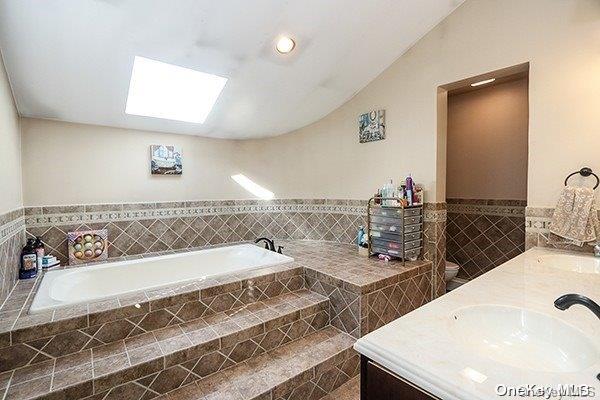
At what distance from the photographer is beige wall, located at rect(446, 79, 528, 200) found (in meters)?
3.04

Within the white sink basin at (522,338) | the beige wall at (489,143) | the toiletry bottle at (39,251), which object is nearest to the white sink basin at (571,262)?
the white sink basin at (522,338)

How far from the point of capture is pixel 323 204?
3604 mm

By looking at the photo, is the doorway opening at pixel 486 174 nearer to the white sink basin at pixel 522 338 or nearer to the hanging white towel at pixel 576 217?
the hanging white towel at pixel 576 217

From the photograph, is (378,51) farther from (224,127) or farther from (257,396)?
(257,396)

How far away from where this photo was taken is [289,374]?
171 centimetres

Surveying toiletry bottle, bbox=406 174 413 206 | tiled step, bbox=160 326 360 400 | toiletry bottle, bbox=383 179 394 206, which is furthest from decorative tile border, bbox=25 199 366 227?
tiled step, bbox=160 326 360 400

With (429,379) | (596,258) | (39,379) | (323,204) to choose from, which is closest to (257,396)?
(39,379)

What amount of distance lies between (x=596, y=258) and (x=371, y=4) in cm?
216

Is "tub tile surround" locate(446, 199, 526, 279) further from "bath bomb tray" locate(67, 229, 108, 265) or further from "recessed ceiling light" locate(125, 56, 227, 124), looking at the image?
"bath bomb tray" locate(67, 229, 108, 265)

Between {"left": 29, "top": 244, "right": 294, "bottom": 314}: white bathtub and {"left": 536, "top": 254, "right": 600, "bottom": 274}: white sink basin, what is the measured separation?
186 cm

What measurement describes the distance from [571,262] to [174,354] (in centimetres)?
234

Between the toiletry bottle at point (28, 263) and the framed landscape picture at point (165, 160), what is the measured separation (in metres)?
1.24

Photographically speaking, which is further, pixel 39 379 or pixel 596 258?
pixel 596 258

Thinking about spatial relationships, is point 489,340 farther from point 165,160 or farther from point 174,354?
point 165,160
